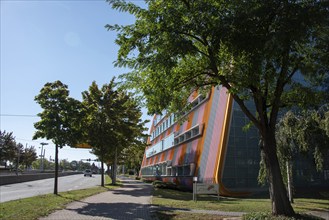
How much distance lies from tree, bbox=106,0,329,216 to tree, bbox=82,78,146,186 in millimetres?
20834

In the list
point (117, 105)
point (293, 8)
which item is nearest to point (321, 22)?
point (293, 8)

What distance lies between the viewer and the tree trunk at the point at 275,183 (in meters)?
10.4

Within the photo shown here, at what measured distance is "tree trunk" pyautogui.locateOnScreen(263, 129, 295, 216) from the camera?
1035 cm

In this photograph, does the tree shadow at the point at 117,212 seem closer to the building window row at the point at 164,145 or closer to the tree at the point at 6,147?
the building window row at the point at 164,145

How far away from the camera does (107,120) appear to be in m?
33.8

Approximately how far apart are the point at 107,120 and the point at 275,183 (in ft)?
82.0

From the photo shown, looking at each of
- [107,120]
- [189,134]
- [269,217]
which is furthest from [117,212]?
[189,134]

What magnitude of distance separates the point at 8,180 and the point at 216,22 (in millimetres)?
37860

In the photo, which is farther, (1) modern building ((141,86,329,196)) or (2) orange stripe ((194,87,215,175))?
(2) orange stripe ((194,87,215,175))

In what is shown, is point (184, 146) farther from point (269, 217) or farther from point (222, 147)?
point (269, 217)

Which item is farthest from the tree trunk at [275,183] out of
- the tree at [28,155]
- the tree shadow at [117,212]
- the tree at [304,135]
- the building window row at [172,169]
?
the tree at [28,155]

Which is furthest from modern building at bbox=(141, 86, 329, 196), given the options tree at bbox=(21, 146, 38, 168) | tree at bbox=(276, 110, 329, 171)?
tree at bbox=(21, 146, 38, 168)

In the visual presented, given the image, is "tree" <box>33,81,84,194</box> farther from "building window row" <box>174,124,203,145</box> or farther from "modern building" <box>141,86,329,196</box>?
"building window row" <box>174,124,203,145</box>

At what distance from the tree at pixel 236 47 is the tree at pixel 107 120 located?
68.4 feet
